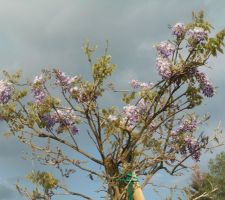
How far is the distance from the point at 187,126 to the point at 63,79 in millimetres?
2676

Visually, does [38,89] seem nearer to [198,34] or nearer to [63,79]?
[63,79]

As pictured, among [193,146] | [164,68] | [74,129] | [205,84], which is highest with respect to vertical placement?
[164,68]

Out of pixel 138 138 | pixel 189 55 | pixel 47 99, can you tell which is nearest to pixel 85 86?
pixel 47 99

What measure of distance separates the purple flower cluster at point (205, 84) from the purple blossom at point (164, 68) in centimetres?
62

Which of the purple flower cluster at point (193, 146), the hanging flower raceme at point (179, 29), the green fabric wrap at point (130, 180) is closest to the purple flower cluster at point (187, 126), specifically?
the purple flower cluster at point (193, 146)

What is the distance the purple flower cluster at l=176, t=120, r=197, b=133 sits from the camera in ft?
35.5

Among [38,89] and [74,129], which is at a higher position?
[38,89]

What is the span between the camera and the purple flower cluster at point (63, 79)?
10297 millimetres

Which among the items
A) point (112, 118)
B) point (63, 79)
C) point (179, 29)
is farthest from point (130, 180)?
point (179, 29)

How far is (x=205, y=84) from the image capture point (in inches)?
406

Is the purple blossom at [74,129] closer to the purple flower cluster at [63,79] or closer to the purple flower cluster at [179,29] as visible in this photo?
the purple flower cluster at [63,79]

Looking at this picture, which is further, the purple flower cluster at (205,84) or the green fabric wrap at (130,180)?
the purple flower cluster at (205,84)

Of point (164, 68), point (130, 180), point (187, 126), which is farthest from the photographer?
point (187, 126)

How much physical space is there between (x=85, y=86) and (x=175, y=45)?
1866 mm
